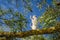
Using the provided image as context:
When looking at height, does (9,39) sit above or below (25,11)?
below

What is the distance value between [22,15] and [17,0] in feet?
0.99

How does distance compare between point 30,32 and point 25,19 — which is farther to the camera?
point 25,19

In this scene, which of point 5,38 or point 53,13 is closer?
point 5,38

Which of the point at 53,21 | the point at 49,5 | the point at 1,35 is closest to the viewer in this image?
the point at 1,35

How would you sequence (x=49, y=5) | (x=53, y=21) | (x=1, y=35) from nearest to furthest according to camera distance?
1. (x=1, y=35)
2. (x=53, y=21)
3. (x=49, y=5)

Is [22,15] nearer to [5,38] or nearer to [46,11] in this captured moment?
[46,11]

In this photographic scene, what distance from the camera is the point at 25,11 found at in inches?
132

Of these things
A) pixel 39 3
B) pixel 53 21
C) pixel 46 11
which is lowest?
pixel 53 21

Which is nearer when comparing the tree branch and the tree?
the tree branch

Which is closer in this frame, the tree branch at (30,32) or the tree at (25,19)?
the tree branch at (30,32)

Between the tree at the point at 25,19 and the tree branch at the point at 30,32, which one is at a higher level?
the tree at the point at 25,19

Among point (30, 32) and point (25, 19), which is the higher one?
point (25, 19)

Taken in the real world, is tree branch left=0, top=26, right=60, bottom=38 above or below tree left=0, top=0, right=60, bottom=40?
below

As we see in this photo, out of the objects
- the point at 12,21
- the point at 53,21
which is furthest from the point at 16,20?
the point at 53,21
